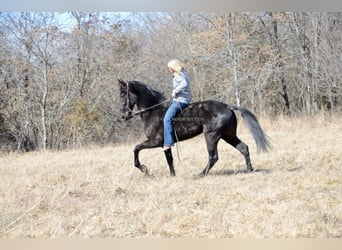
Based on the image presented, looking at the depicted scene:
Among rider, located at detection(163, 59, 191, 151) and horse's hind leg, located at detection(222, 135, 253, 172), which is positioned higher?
rider, located at detection(163, 59, 191, 151)

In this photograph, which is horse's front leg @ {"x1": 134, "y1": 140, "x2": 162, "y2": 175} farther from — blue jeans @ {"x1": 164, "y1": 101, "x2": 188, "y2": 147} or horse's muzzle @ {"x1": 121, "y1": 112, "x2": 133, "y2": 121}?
horse's muzzle @ {"x1": 121, "y1": 112, "x2": 133, "y2": 121}

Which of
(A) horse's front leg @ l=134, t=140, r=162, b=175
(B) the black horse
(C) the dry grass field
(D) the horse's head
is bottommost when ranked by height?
(C) the dry grass field

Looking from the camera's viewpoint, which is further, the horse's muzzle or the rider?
the horse's muzzle

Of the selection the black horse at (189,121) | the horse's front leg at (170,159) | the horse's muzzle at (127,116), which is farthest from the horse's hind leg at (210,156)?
the horse's muzzle at (127,116)

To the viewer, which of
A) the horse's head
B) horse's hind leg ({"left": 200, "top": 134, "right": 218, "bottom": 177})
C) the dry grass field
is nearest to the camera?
the dry grass field

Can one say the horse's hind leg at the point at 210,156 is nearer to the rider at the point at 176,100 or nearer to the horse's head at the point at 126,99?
the rider at the point at 176,100

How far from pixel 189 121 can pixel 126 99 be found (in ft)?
2.05

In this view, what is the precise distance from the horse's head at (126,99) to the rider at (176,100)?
0.36 meters

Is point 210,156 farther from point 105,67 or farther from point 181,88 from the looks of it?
point 105,67

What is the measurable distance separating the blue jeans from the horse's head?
36 cm

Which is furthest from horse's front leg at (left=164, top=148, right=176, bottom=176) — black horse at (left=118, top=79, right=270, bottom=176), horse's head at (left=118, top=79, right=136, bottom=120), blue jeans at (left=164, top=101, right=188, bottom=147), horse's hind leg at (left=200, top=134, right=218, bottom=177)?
horse's head at (left=118, top=79, right=136, bottom=120)

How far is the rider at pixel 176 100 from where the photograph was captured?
163 inches

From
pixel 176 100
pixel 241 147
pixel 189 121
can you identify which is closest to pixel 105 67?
pixel 176 100

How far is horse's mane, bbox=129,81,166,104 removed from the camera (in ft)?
14.0
